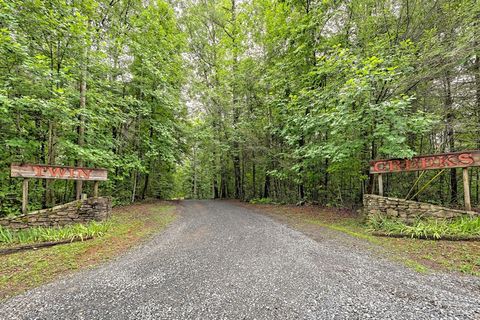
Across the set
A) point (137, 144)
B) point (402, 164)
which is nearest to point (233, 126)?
point (137, 144)

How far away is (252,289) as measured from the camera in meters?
2.48

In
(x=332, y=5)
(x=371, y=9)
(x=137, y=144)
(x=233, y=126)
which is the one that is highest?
(x=332, y=5)

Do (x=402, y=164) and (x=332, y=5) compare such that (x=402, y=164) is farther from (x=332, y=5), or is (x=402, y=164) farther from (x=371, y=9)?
(x=332, y=5)

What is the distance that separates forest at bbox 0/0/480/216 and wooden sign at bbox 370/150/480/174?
18.7 inches

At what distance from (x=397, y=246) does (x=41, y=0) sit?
11.0 metres

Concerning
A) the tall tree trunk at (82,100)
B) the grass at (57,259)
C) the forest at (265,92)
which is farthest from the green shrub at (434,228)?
the tall tree trunk at (82,100)

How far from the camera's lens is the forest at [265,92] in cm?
514

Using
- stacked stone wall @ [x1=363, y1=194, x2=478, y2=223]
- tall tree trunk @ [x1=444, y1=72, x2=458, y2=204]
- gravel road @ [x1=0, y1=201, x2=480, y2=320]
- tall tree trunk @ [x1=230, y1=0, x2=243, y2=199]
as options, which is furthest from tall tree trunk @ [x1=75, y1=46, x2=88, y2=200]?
tall tree trunk @ [x1=444, y1=72, x2=458, y2=204]

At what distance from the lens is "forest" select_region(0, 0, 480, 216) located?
5.14 metres

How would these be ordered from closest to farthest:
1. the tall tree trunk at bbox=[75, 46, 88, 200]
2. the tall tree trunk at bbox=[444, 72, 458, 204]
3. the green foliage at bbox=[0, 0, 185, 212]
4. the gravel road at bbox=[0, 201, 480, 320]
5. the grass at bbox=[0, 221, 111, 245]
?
1. the gravel road at bbox=[0, 201, 480, 320]
2. the grass at bbox=[0, 221, 111, 245]
3. the green foliage at bbox=[0, 0, 185, 212]
4. the tall tree trunk at bbox=[444, 72, 458, 204]
5. the tall tree trunk at bbox=[75, 46, 88, 200]

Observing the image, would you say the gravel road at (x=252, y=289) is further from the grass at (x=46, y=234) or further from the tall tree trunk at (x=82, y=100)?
the tall tree trunk at (x=82, y=100)

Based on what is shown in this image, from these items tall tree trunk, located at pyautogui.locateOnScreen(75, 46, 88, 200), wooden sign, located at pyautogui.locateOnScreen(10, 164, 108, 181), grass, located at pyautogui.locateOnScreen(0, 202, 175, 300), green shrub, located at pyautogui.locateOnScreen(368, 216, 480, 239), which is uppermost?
tall tree trunk, located at pyautogui.locateOnScreen(75, 46, 88, 200)

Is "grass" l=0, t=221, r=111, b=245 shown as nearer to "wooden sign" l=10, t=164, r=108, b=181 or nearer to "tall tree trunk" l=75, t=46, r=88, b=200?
"wooden sign" l=10, t=164, r=108, b=181

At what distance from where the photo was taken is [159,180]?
46.1ft
